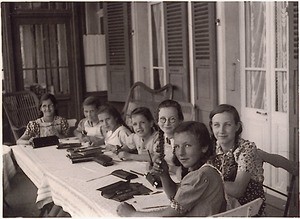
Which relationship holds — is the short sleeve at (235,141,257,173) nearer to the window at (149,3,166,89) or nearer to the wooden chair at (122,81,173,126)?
the wooden chair at (122,81,173,126)

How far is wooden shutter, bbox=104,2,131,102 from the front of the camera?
4094mm

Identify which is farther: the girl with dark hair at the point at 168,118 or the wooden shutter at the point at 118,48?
the wooden shutter at the point at 118,48

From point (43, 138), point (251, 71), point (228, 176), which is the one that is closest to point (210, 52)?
point (251, 71)

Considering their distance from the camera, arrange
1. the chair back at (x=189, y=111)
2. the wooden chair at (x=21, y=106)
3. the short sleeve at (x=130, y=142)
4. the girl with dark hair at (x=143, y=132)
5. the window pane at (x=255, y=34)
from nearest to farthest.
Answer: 1. the girl with dark hair at (x=143, y=132)
2. the short sleeve at (x=130, y=142)
3. the window pane at (x=255, y=34)
4. the chair back at (x=189, y=111)
5. the wooden chair at (x=21, y=106)

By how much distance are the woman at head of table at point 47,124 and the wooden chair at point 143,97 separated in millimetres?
679

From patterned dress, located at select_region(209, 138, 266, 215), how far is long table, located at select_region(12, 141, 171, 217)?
298 mm

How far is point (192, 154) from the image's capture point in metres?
1.44

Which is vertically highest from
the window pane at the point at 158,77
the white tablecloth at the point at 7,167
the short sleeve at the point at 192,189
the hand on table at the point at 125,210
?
the window pane at the point at 158,77

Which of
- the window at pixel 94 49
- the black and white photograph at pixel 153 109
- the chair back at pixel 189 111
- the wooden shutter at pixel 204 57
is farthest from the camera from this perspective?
the window at pixel 94 49

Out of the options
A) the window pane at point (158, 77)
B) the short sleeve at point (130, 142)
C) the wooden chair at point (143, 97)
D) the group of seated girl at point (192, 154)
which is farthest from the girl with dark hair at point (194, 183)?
the window pane at point (158, 77)

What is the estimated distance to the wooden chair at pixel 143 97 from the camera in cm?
361

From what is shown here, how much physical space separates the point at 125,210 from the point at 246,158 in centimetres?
52

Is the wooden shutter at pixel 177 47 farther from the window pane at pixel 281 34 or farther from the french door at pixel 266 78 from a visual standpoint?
the window pane at pixel 281 34

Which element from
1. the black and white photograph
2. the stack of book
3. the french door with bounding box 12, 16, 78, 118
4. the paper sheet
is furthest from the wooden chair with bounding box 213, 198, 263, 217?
the french door with bounding box 12, 16, 78, 118
